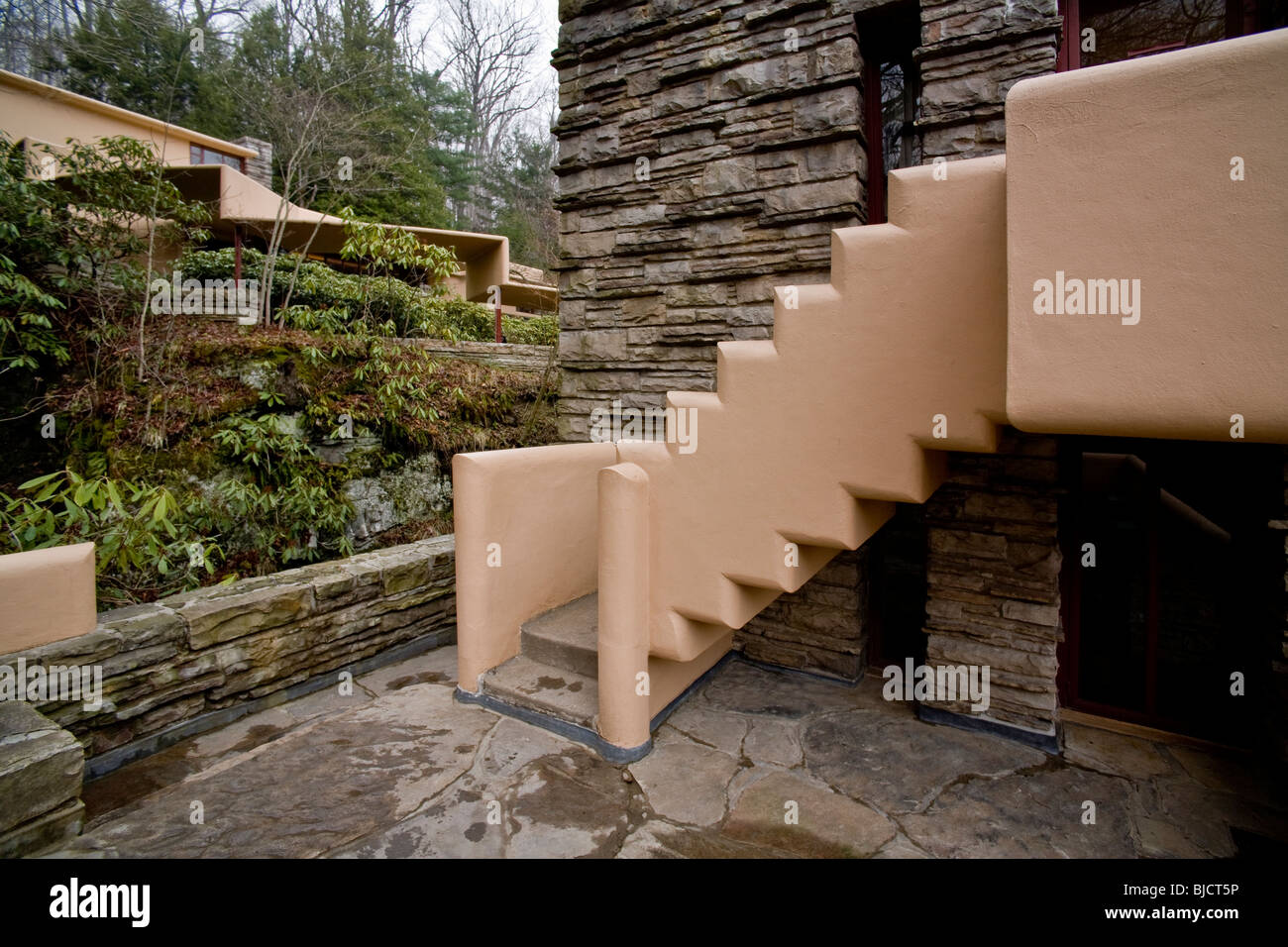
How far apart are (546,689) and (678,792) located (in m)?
1.11

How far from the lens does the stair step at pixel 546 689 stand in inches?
140

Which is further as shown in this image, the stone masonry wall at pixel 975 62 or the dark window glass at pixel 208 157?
the dark window glass at pixel 208 157

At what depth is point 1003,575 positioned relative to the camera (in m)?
3.54

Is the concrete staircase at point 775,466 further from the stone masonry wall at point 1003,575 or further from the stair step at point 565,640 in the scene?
the stone masonry wall at point 1003,575

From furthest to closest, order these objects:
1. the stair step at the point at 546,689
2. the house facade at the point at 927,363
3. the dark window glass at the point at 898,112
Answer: the dark window glass at the point at 898,112
the stair step at the point at 546,689
the house facade at the point at 927,363

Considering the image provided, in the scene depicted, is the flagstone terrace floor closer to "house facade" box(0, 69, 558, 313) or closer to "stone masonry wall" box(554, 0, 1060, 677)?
"stone masonry wall" box(554, 0, 1060, 677)

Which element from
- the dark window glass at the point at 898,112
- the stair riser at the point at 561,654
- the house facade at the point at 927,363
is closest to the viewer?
the house facade at the point at 927,363

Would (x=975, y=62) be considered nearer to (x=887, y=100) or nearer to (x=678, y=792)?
(x=887, y=100)

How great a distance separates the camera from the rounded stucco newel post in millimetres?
3143

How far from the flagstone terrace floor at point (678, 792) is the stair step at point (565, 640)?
1.76 ft

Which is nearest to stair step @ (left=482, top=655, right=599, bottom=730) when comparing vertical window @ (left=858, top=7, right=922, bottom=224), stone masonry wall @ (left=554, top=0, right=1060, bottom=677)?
stone masonry wall @ (left=554, top=0, right=1060, bottom=677)

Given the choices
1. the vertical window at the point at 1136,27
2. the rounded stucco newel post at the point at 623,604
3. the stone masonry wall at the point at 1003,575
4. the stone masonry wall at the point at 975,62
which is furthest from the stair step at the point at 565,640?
the vertical window at the point at 1136,27

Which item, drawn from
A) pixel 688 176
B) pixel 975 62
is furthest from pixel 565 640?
pixel 975 62

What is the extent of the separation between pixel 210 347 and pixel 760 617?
5639mm
